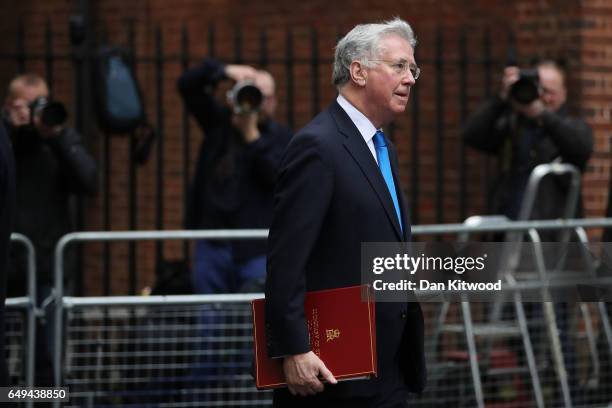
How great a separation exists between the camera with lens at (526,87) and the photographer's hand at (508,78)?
0.03 metres

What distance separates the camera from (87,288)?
10961 mm

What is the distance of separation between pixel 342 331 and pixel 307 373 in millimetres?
161

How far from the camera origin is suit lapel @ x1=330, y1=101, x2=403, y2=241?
4316mm

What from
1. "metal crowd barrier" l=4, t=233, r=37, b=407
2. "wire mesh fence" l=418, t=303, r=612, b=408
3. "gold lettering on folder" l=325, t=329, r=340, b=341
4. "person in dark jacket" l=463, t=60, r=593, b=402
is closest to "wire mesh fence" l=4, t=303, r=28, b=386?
"metal crowd barrier" l=4, t=233, r=37, b=407

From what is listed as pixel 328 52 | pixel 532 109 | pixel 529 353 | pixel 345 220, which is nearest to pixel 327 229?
pixel 345 220

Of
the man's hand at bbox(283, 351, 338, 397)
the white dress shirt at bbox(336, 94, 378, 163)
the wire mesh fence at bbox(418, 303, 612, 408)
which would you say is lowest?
the wire mesh fence at bbox(418, 303, 612, 408)

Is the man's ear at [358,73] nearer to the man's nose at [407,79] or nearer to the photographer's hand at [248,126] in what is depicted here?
the man's nose at [407,79]

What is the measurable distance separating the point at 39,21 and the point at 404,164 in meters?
3.58

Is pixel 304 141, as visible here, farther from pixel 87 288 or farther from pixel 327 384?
pixel 87 288

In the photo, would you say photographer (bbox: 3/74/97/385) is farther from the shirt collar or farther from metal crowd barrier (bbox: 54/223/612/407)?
the shirt collar

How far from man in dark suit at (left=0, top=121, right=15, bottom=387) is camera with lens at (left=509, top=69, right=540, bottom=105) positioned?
4115 mm

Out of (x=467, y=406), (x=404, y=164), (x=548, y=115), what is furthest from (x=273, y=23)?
(x=467, y=406)

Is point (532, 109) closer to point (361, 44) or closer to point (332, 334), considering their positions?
point (361, 44)

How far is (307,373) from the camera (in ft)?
13.5
